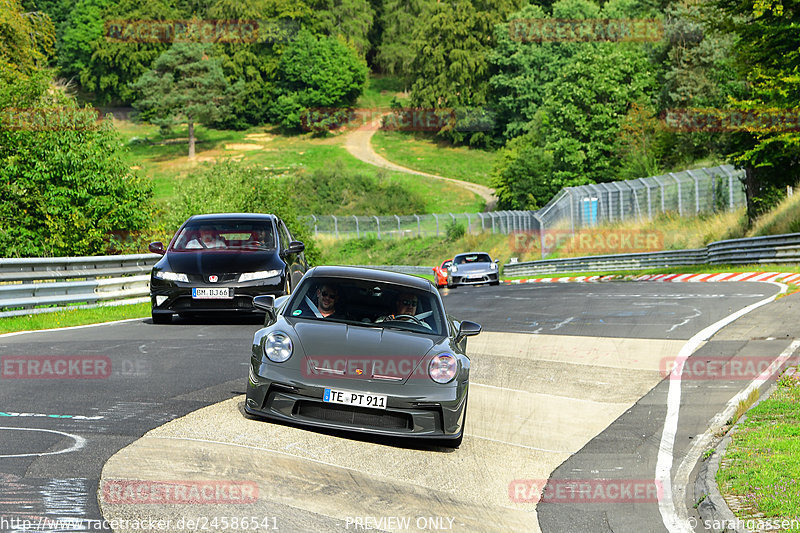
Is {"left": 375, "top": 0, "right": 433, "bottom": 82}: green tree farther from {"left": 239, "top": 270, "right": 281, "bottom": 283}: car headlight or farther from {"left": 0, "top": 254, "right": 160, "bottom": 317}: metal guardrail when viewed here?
{"left": 239, "top": 270, "right": 281, "bottom": 283}: car headlight

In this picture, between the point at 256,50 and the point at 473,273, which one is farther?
the point at 256,50

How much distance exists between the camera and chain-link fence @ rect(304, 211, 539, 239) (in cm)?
6230

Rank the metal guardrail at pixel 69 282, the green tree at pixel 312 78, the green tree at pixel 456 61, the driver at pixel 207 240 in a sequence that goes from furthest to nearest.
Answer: the green tree at pixel 312 78
the green tree at pixel 456 61
the metal guardrail at pixel 69 282
the driver at pixel 207 240

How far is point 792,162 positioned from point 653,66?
46.0 meters

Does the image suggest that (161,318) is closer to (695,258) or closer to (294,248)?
(294,248)

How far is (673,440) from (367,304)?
2.92m

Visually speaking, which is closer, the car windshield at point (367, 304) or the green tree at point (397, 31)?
the car windshield at point (367, 304)

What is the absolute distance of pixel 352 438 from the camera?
7.95 m

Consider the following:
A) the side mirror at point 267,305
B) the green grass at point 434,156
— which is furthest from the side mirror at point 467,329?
the green grass at point 434,156

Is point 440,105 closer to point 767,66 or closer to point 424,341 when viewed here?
point 767,66

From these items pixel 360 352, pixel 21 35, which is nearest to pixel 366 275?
pixel 360 352

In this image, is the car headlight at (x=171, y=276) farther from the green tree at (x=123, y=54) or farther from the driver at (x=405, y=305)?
the green tree at (x=123, y=54)

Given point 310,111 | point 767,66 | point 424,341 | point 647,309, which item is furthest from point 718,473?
point 310,111

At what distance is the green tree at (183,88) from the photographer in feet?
372
